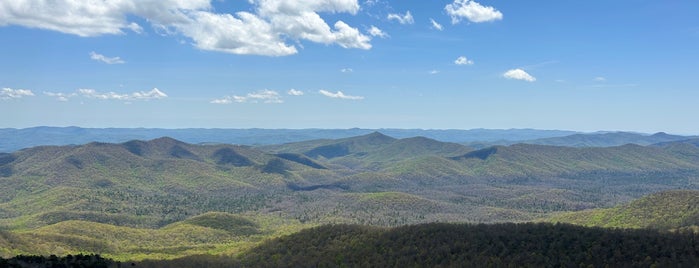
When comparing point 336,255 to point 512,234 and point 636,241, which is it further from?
point 636,241

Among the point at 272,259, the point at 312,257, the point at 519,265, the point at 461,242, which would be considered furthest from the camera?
the point at 272,259

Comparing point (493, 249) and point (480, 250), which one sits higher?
point (493, 249)

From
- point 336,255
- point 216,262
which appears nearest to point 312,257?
point 336,255

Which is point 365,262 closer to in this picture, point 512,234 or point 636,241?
point 512,234

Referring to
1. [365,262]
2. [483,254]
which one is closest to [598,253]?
[483,254]

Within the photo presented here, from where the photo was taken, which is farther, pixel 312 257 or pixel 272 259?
pixel 272 259

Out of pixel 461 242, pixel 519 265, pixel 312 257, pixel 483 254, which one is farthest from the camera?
pixel 312 257

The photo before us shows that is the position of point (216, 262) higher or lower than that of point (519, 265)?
lower

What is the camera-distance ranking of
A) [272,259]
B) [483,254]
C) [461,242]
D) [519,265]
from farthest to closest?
[272,259], [461,242], [483,254], [519,265]

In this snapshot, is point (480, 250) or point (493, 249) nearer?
point (493, 249)
